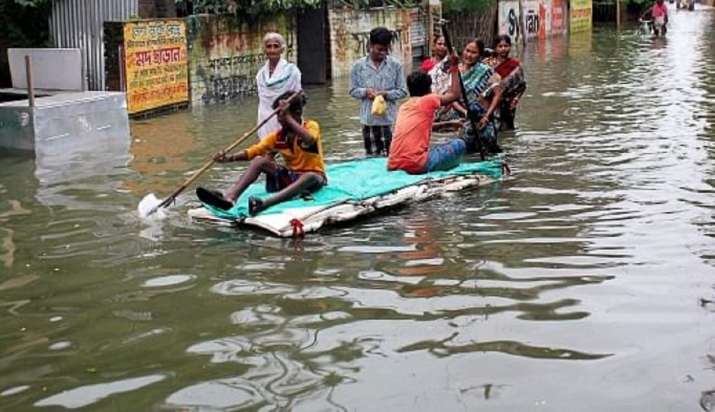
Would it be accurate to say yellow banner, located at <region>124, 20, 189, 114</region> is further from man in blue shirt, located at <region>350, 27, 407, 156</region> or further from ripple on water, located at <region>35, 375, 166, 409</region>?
ripple on water, located at <region>35, 375, 166, 409</region>

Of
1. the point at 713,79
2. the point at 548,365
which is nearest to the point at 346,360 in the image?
the point at 548,365

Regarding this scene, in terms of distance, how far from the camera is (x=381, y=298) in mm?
5762

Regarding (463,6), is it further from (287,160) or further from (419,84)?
(287,160)

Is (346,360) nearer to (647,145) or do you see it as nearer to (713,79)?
(647,145)

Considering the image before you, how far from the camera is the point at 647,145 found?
11.1 meters

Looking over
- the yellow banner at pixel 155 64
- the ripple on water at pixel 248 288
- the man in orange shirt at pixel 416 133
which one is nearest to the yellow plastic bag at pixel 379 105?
the man in orange shirt at pixel 416 133

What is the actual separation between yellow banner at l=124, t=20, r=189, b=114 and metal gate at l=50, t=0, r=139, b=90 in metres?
0.40

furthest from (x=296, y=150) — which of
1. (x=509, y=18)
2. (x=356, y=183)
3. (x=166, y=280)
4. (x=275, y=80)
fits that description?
(x=509, y=18)

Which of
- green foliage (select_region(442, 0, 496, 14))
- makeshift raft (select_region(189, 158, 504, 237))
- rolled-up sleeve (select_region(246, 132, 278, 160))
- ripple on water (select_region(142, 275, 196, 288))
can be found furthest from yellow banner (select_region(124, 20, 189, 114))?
green foliage (select_region(442, 0, 496, 14))

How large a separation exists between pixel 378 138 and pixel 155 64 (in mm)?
6273

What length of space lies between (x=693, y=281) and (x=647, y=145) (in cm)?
551

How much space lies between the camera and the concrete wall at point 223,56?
16125mm

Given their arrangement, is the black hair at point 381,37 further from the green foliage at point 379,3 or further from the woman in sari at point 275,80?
the green foliage at point 379,3

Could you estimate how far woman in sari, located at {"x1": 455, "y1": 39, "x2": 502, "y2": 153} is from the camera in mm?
10625
